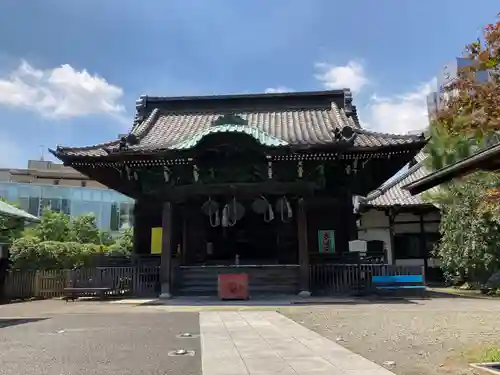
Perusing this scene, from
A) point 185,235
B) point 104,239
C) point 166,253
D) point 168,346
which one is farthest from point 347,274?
point 104,239

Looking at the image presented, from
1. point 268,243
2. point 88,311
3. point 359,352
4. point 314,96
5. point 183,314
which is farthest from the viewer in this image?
point 314,96

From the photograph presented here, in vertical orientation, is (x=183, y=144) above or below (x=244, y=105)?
below

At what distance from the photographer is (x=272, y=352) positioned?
666cm

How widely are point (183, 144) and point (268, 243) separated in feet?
24.5

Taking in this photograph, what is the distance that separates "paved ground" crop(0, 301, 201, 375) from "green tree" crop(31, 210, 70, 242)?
26.8m

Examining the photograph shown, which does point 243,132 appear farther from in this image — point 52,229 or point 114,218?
point 114,218

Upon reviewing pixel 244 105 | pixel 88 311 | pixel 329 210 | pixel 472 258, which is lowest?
pixel 88 311

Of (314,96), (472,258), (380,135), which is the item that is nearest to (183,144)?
(380,135)

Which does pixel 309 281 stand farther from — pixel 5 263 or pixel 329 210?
pixel 5 263

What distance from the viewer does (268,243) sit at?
21.3 meters

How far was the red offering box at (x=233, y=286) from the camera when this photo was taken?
15289mm

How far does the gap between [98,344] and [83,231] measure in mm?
36347

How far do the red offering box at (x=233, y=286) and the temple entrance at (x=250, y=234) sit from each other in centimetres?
339

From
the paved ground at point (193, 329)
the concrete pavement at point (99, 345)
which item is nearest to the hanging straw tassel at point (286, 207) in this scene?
the paved ground at point (193, 329)
